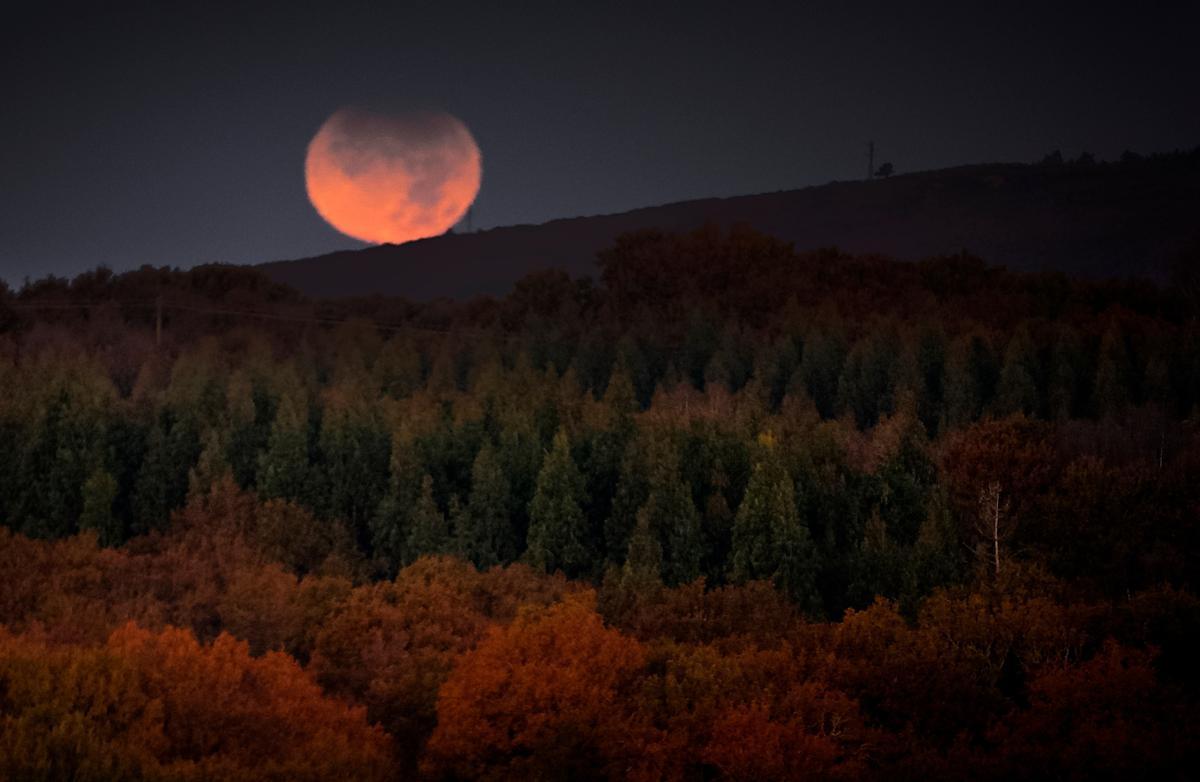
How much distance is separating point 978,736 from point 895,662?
3.05 meters

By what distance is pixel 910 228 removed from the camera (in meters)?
165

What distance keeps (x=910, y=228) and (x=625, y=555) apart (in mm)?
123880

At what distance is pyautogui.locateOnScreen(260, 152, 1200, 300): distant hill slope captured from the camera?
5709 inches

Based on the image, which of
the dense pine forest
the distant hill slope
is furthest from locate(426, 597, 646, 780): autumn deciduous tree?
the distant hill slope

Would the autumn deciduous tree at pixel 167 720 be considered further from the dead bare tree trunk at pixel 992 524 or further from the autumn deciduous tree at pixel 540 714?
the dead bare tree trunk at pixel 992 524

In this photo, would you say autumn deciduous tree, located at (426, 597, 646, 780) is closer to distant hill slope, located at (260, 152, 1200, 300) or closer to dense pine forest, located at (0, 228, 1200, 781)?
dense pine forest, located at (0, 228, 1200, 781)

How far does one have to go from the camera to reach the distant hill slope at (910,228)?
476 feet

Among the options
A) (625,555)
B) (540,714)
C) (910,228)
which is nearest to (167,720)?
(540,714)

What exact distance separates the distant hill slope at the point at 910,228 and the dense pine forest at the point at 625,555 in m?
62.7

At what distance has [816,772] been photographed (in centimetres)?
3150

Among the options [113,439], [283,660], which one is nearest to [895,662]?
[283,660]

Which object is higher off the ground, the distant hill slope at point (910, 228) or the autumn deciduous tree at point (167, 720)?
the distant hill slope at point (910, 228)

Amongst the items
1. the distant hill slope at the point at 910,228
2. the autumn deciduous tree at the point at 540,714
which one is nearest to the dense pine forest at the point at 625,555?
the autumn deciduous tree at the point at 540,714

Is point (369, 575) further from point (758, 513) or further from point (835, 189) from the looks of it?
point (835, 189)
